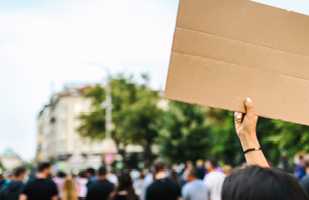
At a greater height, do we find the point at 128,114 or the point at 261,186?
the point at 261,186

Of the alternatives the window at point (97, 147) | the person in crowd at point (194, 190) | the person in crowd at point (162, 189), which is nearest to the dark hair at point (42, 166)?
the person in crowd at point (162, 189)

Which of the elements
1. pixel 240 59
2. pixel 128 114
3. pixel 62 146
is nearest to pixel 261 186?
pixel 240 59

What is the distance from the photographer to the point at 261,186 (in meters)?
1.29

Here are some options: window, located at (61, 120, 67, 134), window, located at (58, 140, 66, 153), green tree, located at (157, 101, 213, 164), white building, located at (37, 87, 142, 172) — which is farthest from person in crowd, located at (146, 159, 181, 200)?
window, located at (61, 120, 67, 134)

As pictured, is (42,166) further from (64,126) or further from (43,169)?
(64,126)

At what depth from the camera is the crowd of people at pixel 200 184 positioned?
4.28ft

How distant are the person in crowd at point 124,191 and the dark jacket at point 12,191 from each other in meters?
2.01

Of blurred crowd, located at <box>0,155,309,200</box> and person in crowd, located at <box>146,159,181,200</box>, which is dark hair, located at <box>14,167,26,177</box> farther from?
person in crowd, located at <box>146,159,181,200</box>

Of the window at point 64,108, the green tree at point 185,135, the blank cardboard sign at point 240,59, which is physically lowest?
the window at point 64,108

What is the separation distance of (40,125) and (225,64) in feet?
439

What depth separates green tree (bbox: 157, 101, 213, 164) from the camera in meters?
36.4

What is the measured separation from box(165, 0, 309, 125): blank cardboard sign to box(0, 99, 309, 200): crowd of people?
11 centimetres

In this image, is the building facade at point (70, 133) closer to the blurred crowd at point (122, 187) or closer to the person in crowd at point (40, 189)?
the blurred crowd at point (122, 187)

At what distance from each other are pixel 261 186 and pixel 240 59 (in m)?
0.82
